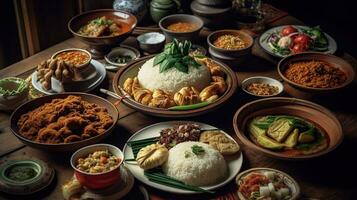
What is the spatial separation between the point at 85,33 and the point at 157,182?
1527mm

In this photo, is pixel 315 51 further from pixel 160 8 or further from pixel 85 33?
pixel 85 33

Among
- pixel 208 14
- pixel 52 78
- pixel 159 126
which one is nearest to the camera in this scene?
pixel 159 126

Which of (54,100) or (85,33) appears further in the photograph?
(85,33)

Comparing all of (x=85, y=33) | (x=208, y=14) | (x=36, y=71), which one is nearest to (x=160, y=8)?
(x=208, y=14)

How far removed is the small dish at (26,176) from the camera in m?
2.29

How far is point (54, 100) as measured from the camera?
2.79 meters

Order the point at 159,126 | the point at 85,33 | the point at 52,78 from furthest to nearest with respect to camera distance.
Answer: the point at 85,33, the point at 52,78, the point at 159,126

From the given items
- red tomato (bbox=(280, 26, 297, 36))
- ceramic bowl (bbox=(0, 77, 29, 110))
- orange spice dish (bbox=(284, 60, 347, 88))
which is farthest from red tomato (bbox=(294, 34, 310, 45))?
ceramic bowl (bbox=(0, 77, 29, 110))

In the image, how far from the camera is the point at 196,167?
2.37 meters

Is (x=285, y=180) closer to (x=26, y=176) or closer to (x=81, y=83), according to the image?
(x=26, y=176)

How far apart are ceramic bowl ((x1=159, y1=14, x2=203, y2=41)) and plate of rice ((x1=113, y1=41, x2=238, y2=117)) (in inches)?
15.0

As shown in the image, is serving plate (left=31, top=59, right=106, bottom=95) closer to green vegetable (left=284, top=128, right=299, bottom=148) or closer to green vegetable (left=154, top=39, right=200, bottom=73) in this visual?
green vegetable (left=154, top=39, right=200, bottom=73)

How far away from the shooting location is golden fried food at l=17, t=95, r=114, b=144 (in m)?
2.53

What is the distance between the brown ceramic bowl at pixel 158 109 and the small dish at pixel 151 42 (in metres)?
0.28
